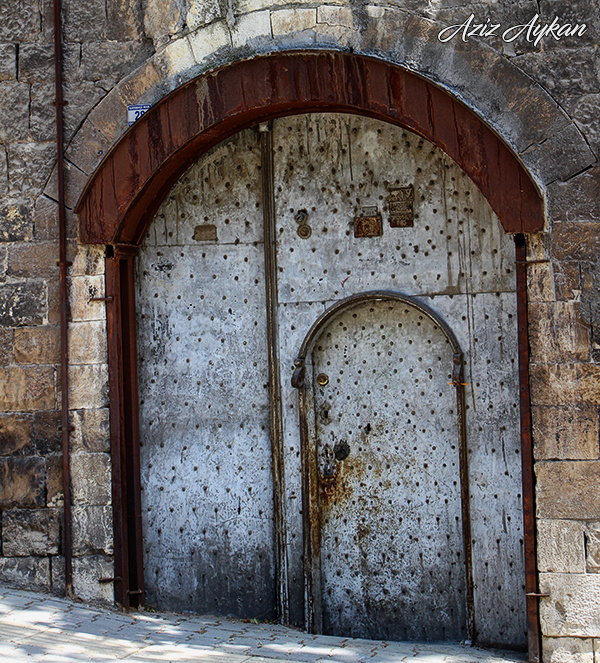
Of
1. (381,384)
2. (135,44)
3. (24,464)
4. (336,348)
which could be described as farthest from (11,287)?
(381,384)

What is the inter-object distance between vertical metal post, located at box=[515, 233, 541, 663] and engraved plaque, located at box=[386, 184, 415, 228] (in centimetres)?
88

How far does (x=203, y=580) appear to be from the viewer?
530 centimetres

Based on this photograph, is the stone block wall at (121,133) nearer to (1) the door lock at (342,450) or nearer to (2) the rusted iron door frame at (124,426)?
(2) the rusted iron door frame at (124,426)

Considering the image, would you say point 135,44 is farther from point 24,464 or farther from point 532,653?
point 532,653

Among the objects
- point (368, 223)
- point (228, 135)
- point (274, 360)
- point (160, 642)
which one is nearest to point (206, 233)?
point (228, 135)

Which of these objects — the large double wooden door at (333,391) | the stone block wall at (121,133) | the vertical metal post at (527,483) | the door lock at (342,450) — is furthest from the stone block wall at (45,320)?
the vertical metal post at (527,483)

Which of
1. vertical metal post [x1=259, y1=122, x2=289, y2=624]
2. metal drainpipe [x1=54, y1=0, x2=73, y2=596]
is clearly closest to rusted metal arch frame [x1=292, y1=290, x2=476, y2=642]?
vertical metal post [x1=259, y1=122, x2=289, y2=624]

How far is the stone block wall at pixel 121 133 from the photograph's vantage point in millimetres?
4223

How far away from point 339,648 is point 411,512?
968 millimetres

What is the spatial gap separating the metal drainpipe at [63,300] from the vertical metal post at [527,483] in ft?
8.96

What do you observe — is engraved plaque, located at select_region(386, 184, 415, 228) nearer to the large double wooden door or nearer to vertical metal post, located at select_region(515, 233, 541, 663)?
the large double wooden door

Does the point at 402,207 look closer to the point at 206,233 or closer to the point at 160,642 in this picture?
the point at 206,233

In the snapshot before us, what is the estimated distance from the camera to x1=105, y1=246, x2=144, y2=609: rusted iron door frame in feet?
16.3

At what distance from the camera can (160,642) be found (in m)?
4.46
